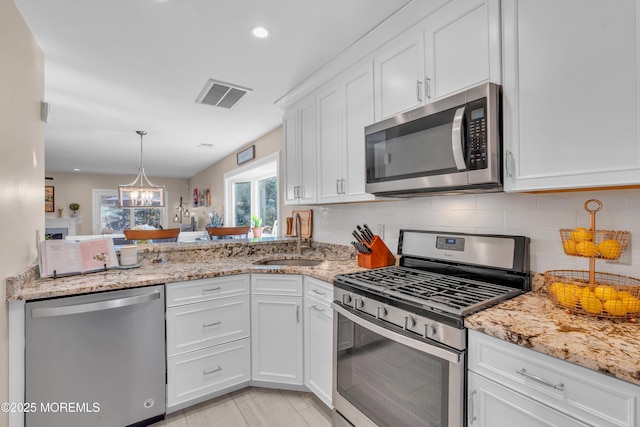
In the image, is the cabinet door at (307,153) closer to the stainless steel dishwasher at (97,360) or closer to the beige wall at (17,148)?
the stainless steel dishwasher at (97,360)

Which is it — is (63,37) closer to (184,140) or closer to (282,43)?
(282,43)

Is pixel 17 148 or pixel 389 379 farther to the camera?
pixel 17 148

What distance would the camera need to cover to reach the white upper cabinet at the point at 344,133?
2.04 metres

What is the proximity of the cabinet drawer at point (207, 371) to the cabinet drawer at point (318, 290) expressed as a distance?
0.57 meters

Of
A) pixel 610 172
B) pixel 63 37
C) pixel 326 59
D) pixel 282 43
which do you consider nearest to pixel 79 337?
pixel 63 37

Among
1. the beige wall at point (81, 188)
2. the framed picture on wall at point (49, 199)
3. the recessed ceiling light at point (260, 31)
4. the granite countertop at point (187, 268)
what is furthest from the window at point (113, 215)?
the recessed ceiling light at point (260, 31)

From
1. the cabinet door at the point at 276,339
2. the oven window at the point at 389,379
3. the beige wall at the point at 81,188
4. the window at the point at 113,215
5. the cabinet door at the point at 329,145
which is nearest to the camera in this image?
the oven window at the point at 389,379

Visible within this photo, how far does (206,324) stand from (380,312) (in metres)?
1.18

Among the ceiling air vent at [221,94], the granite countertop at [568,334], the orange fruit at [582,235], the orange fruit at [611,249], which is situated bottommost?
the granite countertop at [568,334]

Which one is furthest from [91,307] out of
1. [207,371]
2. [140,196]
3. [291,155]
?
Result: [140,196]

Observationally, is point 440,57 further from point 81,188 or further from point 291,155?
point 81,188

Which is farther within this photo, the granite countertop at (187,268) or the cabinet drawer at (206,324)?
the cabinet drawer at (206,324)

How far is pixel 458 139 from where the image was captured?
4.44ft

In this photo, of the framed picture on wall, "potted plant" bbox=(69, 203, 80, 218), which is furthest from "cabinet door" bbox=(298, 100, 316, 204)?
the framed picture on wall
